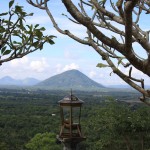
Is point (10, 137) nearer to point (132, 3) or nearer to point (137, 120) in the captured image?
point (137, 120)

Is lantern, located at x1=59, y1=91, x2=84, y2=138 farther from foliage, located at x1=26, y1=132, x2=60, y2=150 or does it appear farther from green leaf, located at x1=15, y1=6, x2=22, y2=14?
foliage, located at x1=26, y1=132, x2=60, y2=150

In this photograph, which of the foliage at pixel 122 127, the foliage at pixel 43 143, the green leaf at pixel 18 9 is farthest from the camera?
the foliage at pixel 43 143

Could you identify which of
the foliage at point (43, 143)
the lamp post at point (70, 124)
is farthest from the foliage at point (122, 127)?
the foliage at point (43, 143)

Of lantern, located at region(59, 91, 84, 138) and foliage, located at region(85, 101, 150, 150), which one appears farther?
foliage, located at region(85, 101, 150, 150)

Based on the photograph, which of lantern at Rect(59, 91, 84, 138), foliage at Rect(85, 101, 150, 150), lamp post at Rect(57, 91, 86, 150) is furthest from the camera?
foliage at Rect(85, 101, 150, 150)

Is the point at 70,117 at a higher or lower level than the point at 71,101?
lower

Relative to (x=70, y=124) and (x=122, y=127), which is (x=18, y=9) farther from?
(x=122, y=127)

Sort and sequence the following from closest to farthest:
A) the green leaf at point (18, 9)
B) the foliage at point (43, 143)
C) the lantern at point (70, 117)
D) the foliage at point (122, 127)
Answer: the green leaf at point (18, 9), the lantern at point (70, 117), the foliage at point (122, 127), the foliage at point (43, 143)

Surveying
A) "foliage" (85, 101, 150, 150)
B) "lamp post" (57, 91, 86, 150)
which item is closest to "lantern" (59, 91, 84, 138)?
"lamp post" (57, 91, 86, 150)

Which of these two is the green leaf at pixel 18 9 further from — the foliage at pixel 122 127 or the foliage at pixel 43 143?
the foliage at pixel 43 143

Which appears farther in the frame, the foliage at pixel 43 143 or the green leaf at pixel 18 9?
the foliage at pixel 43 143

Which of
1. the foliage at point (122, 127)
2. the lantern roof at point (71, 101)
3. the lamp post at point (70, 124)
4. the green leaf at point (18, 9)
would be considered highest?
the green leaf at point (18, 9)

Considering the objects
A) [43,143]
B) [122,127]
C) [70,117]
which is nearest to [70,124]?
[70,117]

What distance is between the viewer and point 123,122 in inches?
829
